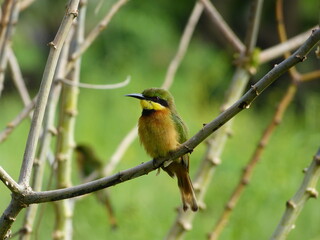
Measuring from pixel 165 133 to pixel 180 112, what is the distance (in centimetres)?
345

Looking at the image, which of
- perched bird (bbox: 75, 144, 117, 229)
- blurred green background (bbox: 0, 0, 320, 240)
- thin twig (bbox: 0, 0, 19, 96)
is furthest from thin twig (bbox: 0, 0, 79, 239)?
perched bird (bbox: 75, 144, 117, 229)

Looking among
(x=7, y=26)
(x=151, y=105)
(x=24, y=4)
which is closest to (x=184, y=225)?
(x=151, y=105)

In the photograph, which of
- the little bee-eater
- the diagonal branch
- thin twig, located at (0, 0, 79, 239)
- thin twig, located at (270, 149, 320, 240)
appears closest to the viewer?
the diagonal branch

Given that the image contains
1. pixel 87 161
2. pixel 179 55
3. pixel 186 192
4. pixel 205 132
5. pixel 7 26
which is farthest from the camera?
pixel 87 161

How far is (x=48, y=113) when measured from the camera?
2.61 metres

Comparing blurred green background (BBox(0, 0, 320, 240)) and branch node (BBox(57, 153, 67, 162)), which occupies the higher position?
blurred green background (BBox(0, 0, 320, 240))

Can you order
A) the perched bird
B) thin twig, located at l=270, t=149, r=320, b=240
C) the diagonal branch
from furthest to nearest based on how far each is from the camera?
1. the perched bird
2. thin twig, located at l=270, t=149, r=320, b=240
3. the diagonal branch

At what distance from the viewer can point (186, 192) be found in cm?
273

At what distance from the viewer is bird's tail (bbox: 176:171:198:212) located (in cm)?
262

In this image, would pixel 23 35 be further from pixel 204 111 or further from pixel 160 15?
pixel 204 111

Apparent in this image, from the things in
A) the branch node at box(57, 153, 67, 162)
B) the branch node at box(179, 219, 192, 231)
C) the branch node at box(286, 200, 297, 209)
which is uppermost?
the branch node at box(57, 153, 67, 162)

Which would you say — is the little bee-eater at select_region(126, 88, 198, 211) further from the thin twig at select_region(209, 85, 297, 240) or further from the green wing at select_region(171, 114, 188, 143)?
the thin twig at select_region(209, 85, 297, 240)

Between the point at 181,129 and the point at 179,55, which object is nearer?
the point at 181,129

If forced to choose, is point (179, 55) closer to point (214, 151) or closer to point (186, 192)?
point (214, 151)
